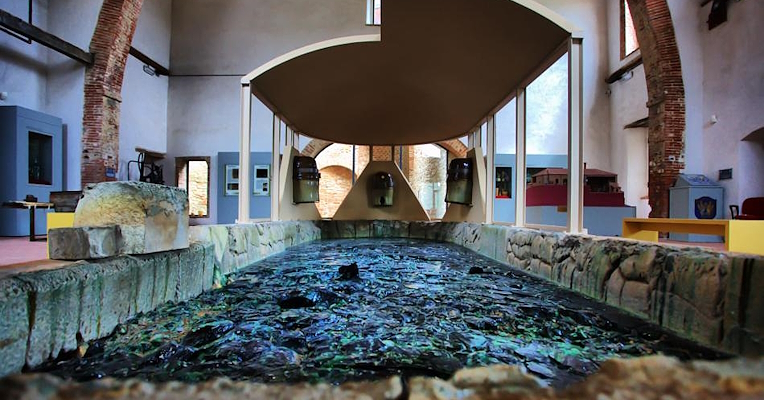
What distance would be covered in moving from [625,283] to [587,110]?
46.7ft

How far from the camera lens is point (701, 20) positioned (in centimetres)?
1041

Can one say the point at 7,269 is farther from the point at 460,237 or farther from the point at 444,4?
the point at 460,237

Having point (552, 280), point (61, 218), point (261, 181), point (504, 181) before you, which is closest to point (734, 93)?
point (504, 181)

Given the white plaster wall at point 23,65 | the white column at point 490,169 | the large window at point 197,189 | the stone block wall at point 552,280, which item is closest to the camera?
the stone block wall at point 552,280

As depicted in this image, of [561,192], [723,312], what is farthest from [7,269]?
[561,192]

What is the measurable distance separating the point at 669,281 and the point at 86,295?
9.98ft

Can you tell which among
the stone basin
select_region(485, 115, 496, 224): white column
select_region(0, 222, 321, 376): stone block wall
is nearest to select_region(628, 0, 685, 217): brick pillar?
select_region(485, 115, 496, 224): white column

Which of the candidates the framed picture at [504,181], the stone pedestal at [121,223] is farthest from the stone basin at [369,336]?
the framed picture at [504,181]

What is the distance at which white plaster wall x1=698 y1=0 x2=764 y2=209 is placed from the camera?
Answer: 29.0 ft

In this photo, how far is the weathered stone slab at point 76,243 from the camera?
6.88 feet

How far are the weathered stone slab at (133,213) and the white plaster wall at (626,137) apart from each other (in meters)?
14.5

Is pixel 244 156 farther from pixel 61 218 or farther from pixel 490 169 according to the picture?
pixel 490 169

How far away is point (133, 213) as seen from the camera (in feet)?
8.13

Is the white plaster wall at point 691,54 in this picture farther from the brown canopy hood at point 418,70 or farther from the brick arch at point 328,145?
the brick arch at point 328,145
